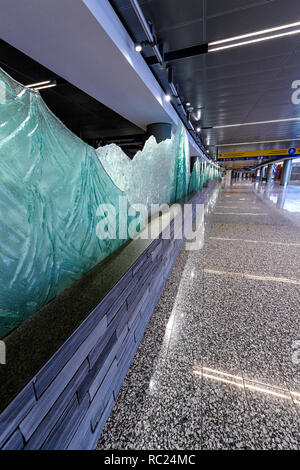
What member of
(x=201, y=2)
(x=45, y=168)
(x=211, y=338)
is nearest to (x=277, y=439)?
(x=211, y=338)

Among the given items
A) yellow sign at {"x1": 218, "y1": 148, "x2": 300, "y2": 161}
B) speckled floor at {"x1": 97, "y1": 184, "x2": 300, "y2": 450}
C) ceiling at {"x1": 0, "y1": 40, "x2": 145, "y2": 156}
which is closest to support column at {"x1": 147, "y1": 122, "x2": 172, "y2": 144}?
ceiling at {"x1": 0, "y1": 40, "x2": 145, "y2": 156}

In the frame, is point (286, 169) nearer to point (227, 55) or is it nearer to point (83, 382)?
point (227, 55)

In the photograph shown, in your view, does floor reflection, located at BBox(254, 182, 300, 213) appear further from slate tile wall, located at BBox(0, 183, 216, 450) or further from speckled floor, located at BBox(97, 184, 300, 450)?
slate tile wall, located at BBox(0, 183, 216, 450)

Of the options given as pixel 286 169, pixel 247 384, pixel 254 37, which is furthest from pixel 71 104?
pixel 286 169

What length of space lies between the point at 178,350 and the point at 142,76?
4.30 metres

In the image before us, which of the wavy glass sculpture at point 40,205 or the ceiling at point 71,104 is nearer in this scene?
the wavy glass sculpture at point 40,205

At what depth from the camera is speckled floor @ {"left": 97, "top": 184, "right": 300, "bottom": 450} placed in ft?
2.54

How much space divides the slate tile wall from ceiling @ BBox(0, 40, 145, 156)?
4468 millimetres

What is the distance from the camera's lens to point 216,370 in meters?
1.03

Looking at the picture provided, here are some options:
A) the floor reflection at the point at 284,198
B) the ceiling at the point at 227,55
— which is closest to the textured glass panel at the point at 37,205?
the ceiling at the point at 227,55

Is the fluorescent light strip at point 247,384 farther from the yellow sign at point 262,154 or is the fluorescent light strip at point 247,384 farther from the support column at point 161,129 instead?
the yellow sign at point 262,154

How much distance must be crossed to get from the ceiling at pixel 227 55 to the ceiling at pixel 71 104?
2.05 metres

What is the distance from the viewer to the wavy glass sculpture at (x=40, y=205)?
63 cm

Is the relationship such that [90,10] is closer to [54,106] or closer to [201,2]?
[201,2]
